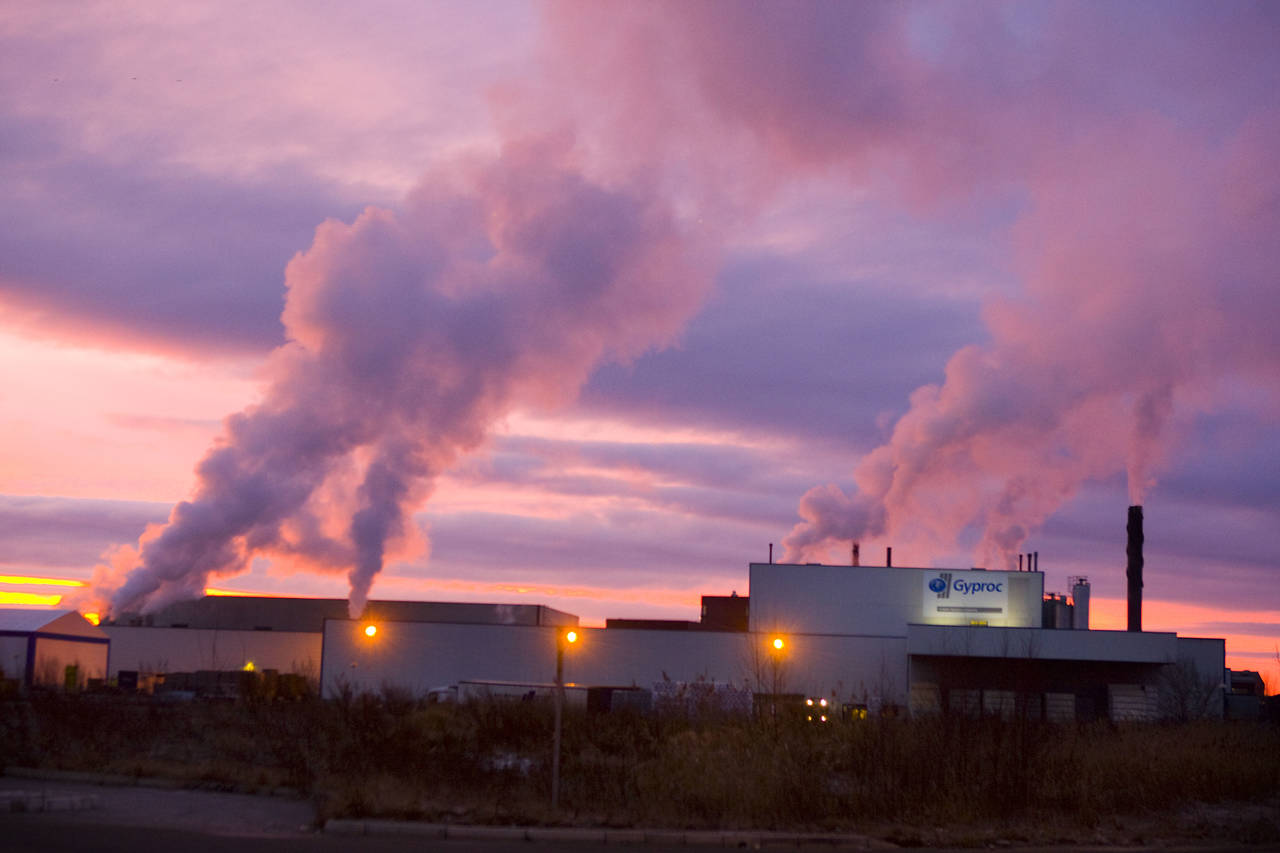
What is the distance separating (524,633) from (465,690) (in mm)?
9922

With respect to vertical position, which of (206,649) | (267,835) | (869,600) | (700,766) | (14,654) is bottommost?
(206,649)

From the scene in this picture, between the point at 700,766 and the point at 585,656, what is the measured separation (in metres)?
33.2

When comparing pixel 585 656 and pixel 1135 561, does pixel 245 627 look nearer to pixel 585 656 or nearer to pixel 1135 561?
pixel 585 656

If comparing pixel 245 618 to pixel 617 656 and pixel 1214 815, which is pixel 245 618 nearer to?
pixel 617 656

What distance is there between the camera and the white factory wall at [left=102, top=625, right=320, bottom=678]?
207ft

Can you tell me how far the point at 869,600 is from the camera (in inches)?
2373

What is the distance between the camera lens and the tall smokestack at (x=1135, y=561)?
63.7 metres

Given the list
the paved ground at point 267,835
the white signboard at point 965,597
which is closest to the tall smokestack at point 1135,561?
the white signboard at point 965,597

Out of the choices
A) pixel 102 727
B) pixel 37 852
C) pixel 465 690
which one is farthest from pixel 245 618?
pixel 37 852

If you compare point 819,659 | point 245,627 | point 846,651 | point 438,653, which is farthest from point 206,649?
point 846,651

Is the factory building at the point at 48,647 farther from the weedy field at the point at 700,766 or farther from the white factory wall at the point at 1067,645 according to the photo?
the white factory wall at the point at 1067,645

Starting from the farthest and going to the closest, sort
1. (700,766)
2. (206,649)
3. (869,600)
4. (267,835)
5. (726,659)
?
(206,649) → (869,600) → (726,659) → (700,766) → (267,835)

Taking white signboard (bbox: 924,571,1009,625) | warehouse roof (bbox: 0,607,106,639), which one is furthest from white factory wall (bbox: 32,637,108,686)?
white signboard (bbox: 924,571,1009,625)

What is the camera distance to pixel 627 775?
2080 centimetres
